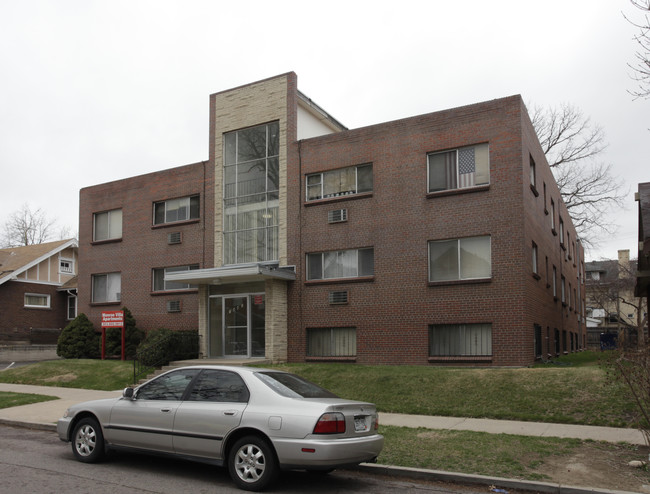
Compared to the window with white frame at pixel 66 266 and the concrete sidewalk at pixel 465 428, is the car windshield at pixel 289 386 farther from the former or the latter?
the window with white frame at pixel 66 266

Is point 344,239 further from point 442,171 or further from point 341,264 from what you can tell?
point 442,171

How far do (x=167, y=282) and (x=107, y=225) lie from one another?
14.9 ft

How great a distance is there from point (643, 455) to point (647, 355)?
163 centimetres

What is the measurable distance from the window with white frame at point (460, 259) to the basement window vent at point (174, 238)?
1019cm

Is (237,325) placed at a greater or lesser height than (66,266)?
lesser

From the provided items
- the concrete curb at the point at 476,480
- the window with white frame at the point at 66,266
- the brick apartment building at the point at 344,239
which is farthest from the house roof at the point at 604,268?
the concrete curb at the point at 476,480

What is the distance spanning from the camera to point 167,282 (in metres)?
24.2

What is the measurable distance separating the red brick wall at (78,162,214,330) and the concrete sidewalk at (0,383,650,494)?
26.3 ft

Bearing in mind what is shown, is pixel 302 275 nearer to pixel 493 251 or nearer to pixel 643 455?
pixel 493 251

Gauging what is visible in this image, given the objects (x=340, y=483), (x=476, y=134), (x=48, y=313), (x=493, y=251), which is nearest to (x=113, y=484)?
(x=340, y=483)

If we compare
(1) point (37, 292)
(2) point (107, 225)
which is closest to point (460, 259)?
(2) point (107, 225)

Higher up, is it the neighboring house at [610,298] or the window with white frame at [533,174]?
the window with white frame at [533,174]

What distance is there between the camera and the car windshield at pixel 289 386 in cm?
766

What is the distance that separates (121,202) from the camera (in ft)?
84.6
